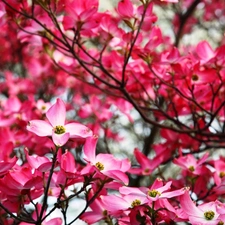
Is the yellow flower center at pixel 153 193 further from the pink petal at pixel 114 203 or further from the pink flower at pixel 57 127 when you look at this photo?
the pink flower at pixel 57 127

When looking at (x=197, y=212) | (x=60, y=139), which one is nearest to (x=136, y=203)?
(x=197, y=212)

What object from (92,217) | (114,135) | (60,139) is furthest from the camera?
(114,135)

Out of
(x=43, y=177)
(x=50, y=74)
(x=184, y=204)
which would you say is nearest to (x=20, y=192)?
(x=43, y=177)

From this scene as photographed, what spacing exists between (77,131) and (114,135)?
6.89ft

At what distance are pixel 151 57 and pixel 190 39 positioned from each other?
312 centimetres

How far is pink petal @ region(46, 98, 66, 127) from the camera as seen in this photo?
1312 mm

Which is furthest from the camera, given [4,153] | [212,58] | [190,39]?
[190,39]

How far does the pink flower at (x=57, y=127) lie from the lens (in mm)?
1260

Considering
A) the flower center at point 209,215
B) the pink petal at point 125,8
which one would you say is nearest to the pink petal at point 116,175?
the flower center at point 209,215

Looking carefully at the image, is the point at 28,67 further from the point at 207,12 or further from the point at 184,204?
the point at 184,204

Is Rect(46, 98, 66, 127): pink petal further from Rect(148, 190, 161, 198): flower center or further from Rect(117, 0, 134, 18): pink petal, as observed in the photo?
Rect(117, 0, 134, 18): pink petal

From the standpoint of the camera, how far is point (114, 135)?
11.2ft

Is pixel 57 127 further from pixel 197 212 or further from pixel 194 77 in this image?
pixel 194 77

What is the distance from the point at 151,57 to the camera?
1910 mm
